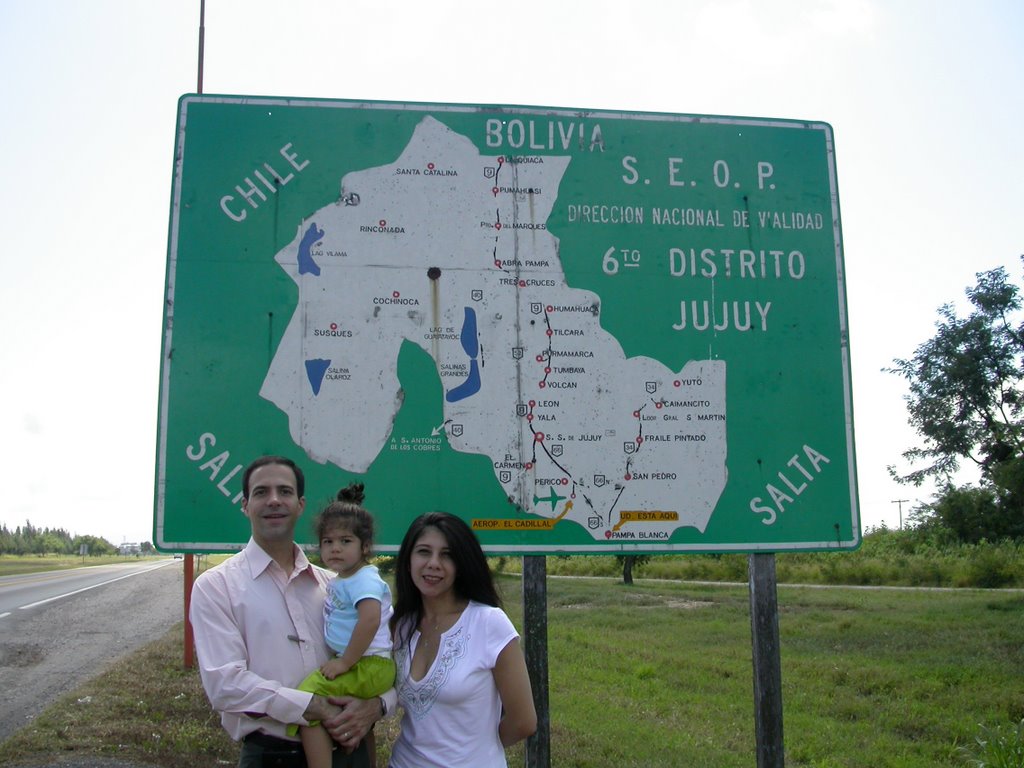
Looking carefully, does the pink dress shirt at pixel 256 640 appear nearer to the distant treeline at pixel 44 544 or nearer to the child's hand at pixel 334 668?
the child's hand at pixel 334 668

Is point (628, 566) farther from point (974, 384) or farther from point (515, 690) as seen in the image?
point (515, 690)

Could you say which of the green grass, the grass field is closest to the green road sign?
the grass field

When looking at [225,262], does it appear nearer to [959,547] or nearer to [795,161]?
[795,161]

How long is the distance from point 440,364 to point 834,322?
1.90 metres

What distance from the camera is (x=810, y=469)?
4051mm

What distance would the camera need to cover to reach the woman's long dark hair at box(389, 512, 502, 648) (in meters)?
2.74

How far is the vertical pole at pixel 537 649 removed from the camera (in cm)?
373

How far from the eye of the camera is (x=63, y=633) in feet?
46.3

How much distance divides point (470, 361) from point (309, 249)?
2.93 ft

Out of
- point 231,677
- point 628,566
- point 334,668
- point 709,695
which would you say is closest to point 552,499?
point 334,668

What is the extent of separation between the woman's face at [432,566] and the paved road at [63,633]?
560 cm

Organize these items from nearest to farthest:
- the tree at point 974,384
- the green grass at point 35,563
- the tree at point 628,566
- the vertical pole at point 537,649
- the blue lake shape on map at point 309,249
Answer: the vertical pole at point 537,649 → the blue lake shape on map at point 309,249 → the tree at point 974,384 → the tree at point 628,566 → the green grass at point 35,563

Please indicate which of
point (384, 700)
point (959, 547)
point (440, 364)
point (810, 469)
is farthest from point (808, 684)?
point (959, 547)

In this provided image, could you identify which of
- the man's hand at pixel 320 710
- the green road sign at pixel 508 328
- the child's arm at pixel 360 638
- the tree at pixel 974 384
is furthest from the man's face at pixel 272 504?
the tree at pixel 974 384
